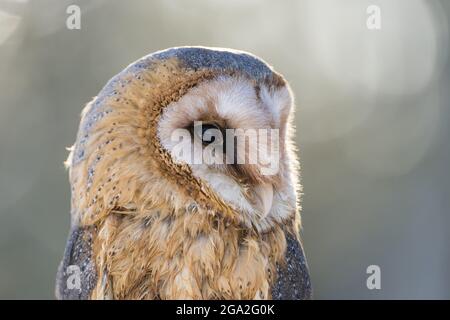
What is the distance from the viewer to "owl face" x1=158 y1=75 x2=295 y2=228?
1.52 metres

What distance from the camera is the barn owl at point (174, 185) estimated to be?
153cm

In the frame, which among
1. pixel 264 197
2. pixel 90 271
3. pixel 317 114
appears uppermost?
pixel 317 114

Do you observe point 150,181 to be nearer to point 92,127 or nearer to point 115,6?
point 92,127

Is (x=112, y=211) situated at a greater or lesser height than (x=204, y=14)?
lesser


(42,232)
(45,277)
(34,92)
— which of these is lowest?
(45,277)

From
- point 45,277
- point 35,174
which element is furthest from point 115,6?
point 45,277

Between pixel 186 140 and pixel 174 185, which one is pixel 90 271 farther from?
pixel 186 140

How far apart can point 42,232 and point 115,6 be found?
195cm

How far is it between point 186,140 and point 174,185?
127 mm

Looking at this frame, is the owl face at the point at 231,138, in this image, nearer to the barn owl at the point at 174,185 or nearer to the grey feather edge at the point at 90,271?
the barn owl at the point at 174,185

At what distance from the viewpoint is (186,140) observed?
1514 millimetres

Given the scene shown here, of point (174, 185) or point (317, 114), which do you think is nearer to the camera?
point (174, 185)

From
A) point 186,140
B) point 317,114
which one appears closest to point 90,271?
point 186,140
